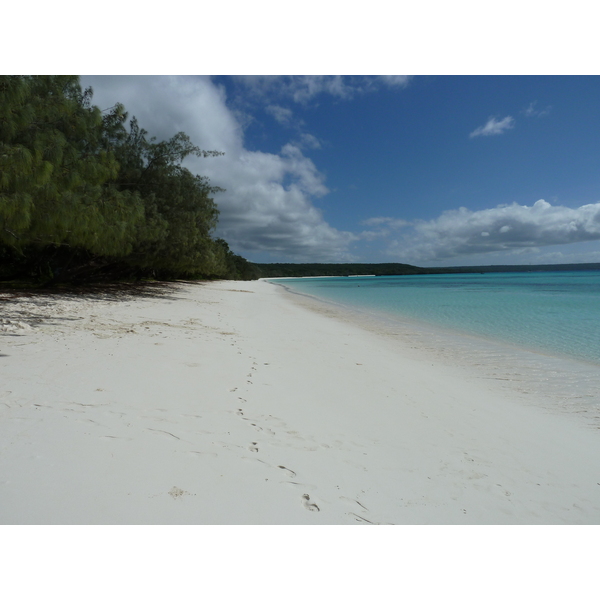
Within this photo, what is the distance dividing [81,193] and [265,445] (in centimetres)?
1118

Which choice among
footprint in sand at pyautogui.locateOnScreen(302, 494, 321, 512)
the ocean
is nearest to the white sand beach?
footprint in sand at pyautogui.locateOnScreen(302, 494, 321, 512)

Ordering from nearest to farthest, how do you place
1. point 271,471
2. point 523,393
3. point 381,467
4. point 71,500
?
point 71,500
point 271,471
point 381,467
point 523,393

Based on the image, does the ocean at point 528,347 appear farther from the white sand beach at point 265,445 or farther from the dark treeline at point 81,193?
the dark treeline at point 81,193

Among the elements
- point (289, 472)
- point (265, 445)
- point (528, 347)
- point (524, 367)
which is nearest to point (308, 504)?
point (289, 472)

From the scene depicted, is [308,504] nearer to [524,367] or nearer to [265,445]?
[265,445]

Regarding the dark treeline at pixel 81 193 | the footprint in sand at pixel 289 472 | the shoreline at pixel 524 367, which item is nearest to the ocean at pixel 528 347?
the shoreline at pixel 524 367

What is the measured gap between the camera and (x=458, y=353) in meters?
8.87

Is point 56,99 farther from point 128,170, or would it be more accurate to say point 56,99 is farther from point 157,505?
point 157,505

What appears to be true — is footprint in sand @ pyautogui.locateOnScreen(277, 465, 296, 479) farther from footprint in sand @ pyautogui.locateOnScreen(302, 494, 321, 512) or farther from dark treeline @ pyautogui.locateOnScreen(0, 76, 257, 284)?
dark treeline @ pyautogui.locateOnScreen(0, 76, 257, 284)

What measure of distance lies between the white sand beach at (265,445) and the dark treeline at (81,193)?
473cm

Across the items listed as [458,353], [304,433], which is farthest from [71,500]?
[458,353]

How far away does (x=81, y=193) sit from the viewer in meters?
11.2

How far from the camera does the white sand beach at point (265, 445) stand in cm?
237

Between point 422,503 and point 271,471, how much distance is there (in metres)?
1.10
